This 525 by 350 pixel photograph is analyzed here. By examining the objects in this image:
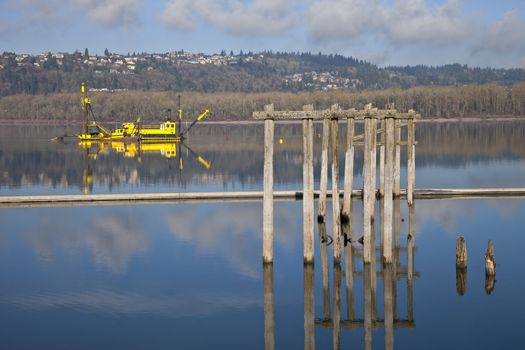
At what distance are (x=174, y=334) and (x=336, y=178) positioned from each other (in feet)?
25.6

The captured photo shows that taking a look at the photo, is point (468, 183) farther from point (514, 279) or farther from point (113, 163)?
point (113, 163)

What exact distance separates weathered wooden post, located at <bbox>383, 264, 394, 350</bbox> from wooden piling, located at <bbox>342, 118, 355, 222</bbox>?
3523 mm

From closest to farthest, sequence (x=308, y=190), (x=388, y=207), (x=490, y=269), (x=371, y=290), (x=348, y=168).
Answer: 1. (x=371, y=290)
2. (x=308, y=190)
3. (x=388, y=207)
4. (x=490, y=269)
5. (x=348, y=168)

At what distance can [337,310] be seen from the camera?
17375mm

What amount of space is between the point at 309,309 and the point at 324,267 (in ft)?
11.1

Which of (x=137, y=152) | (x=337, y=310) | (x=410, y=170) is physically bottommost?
(x=337, y=310)

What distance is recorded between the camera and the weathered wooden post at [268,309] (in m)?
15.5

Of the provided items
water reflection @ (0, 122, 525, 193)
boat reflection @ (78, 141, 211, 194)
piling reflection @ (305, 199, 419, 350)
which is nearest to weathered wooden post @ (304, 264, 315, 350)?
piling reflection @ (305, 199, 419, 350)

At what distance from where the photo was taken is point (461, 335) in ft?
51.4

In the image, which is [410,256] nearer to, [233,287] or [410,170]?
[233,287]

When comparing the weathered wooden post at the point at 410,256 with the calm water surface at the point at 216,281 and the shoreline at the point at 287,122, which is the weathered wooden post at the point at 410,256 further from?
the shoreline at the point at 287,122

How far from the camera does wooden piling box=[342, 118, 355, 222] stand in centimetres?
2159

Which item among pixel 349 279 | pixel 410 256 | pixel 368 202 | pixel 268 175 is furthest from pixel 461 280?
pixel 268 175

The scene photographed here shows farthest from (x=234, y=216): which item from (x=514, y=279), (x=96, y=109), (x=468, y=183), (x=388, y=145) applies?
(x=96, y=109)
